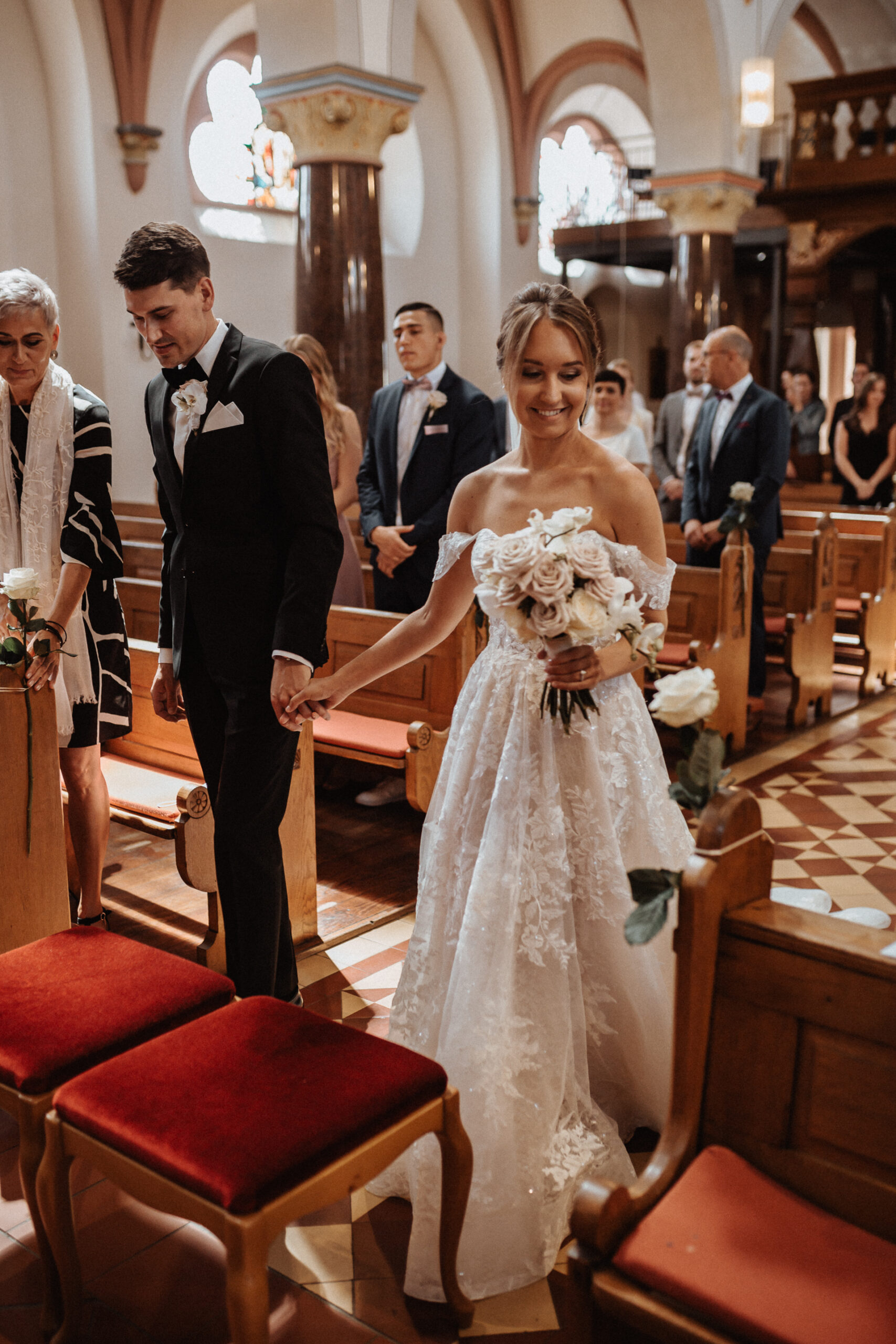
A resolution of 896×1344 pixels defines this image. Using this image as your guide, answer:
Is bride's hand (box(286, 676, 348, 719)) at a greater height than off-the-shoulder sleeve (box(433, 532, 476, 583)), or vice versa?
off-the-shoulder sleeve (box(433, 532, 476, 583))

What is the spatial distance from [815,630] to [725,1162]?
5085 millimetres

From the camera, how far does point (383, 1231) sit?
228cm

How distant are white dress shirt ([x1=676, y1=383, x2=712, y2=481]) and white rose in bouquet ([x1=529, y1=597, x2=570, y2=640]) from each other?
5.64m

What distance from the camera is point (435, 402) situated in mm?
4750

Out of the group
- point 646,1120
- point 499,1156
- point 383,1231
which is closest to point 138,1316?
point 383,1231

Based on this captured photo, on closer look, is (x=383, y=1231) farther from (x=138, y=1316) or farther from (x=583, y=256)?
(x=583, y=256)

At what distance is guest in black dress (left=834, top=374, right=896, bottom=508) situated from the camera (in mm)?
9070

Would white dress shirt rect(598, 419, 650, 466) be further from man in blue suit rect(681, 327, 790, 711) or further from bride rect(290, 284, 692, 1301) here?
bride rect(290, 284, 692, 1301)

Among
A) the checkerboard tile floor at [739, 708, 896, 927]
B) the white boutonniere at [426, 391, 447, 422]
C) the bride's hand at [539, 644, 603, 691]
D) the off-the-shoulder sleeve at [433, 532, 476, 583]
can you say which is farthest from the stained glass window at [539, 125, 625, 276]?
the bride's hand at [539, 644, 603, 691]

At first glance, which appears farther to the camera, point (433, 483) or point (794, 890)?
point (433, 483)

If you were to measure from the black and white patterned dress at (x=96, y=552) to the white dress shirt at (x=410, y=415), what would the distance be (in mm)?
1850

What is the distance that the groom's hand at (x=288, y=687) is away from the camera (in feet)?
7.81

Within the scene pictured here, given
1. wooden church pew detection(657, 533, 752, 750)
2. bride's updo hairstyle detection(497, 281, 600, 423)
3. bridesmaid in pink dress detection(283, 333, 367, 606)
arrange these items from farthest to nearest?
wooden church pew detection(657, 533, 752, 750) < bridesmaid in pink dress detection(283, 333, 367, 606) < bride's updo hairstyle detection(497, 281, 600, 423)

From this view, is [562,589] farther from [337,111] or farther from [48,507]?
[337,111]
